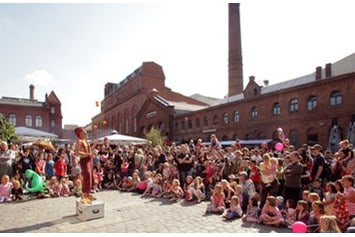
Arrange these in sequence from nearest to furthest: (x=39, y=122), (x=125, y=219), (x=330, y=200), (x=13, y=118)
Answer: (x=330, y=200), (x=125, y=219), (x=13, y=118), (x=39, y=122)

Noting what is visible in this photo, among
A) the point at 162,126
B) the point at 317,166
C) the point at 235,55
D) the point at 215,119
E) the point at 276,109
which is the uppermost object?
the point at 235,55

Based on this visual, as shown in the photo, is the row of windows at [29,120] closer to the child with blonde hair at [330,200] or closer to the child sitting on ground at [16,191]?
the child sitting on ground at [16,191]

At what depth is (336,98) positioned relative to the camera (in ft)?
83.7

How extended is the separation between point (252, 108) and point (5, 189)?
26.6m

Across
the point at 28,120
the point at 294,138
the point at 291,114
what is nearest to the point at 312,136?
the point at 294,138

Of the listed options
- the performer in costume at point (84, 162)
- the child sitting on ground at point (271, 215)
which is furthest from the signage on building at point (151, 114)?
the child sitting on ground at point (271, 215)

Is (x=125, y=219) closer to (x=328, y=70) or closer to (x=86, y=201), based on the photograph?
(x=86, y=201)

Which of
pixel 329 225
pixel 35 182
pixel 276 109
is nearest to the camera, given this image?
pixel 329 225

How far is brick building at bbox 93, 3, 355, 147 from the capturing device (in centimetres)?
2555

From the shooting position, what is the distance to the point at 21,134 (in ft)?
77.9

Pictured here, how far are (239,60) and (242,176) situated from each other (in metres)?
40.0

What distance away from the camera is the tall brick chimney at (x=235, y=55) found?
47.2 meters

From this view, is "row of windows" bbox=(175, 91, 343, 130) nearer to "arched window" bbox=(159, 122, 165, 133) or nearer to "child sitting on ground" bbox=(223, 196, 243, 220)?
"arched window" bbox=(159, 122, 165, 133)

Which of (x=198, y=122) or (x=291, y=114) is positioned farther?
(x=198, y=122)
